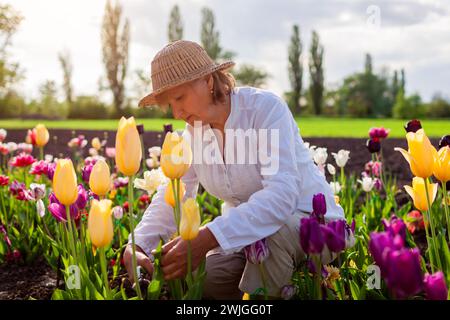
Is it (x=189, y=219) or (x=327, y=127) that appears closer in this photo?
(x=189, y=219)

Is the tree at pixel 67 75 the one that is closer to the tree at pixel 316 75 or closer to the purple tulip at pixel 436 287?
the tree at pixel 316 75

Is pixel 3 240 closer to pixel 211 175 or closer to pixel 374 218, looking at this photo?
pixel 211 175

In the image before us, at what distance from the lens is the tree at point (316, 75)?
34250 mm

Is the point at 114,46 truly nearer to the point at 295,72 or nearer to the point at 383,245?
the point at 295,72

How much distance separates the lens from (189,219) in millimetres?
1415

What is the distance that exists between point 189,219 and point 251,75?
43.5 meters

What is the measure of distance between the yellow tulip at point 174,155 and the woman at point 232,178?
0.26 metres

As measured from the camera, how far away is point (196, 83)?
1958 mm

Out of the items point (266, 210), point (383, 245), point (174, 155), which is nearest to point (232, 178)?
point (266, 210)

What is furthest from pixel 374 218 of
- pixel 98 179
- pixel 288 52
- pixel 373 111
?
pixel 288 52

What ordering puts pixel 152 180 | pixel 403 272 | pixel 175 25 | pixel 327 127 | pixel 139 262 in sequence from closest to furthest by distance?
pixel 403 272
pixel 139 262
pixel 152 180
pixel 327 127
pixel 175 25

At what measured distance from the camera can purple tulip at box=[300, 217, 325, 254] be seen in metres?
1.33

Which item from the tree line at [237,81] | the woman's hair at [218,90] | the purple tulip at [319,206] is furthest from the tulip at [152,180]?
the tree line at [237,81]
